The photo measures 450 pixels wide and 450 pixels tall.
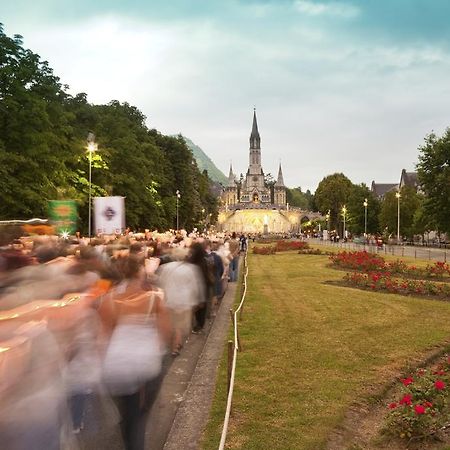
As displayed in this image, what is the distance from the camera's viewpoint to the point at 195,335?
13.7 meters

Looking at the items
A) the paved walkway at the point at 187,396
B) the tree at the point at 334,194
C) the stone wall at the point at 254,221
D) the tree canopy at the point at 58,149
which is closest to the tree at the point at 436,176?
the tree canopy at the point at 58,149

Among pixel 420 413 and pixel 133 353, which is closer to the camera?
pixel 133 353

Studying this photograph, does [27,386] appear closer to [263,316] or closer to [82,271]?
[82,271]

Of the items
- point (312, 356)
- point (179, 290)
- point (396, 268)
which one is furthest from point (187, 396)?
point (396, 268)

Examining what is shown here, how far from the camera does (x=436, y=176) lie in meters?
49.1

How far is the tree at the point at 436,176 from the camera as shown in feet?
159

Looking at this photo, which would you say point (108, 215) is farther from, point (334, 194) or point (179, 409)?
point (334, 194)

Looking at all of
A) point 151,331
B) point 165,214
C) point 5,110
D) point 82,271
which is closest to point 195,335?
point 82,271

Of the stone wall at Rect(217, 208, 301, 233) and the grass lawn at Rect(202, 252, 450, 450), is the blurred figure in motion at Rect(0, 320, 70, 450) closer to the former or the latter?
the grass lawn at Rect(202, 252, 450, 450)

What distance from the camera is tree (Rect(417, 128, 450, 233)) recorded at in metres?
48.6

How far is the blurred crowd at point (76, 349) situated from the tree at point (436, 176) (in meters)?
45.5

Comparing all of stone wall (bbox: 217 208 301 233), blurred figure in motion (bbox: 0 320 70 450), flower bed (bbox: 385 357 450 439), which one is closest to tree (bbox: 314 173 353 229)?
stone wall (bbox: 217 208 301 233)

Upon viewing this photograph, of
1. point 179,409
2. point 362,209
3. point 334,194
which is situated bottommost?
point 179,409

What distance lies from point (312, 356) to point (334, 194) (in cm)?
10291
